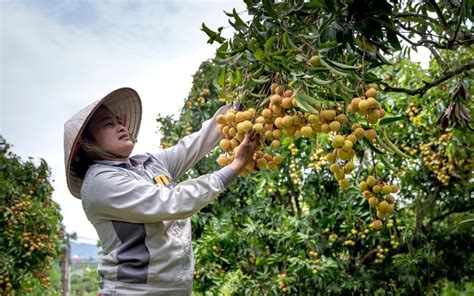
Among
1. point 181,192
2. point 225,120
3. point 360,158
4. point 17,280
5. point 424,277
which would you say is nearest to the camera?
point 225,120

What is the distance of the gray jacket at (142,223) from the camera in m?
1.29

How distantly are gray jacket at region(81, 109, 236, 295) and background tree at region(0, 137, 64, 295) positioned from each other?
279cm

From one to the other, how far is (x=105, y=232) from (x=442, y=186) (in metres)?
2.86

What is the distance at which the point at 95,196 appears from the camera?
1.38m

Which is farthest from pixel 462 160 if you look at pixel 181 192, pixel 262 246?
pixel 181 192

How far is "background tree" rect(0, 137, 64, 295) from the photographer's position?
4285 mm

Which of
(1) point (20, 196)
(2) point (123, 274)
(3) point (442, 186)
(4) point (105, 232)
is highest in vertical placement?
(1) point (20, 196)

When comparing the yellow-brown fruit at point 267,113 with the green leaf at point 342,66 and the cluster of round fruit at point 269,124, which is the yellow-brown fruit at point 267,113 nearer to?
the cluster of round fruit at point 269,124

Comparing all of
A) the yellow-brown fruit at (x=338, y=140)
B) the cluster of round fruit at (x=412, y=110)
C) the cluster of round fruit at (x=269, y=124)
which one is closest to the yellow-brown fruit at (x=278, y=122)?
the cluster of round fruit at (x=269, y=124)

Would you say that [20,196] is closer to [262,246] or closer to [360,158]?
[262,246]

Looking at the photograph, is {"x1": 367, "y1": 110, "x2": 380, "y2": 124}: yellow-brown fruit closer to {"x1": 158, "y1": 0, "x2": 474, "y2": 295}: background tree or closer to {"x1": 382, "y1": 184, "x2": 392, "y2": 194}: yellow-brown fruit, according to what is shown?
{"x1": 382, "y1": 184, "x2": 392, "y2": 194}: yellow-brown fruit

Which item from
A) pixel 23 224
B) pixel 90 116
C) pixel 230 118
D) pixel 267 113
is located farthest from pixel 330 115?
pixel 23 224

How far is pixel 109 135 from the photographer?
150 centimetres

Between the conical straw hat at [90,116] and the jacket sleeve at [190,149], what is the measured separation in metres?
0.14
